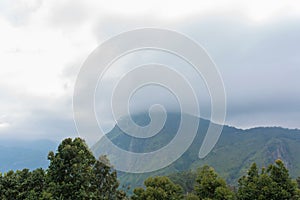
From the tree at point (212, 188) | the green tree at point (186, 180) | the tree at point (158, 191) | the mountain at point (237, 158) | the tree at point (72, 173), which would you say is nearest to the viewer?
the tree at point (72, 173)

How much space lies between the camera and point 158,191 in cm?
1925

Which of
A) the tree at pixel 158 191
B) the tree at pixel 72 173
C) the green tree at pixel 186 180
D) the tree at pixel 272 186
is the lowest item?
the tree at pixel 272 186

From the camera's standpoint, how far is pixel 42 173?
19203mm

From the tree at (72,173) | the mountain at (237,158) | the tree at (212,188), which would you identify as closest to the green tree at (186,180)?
the tree at (212,188)

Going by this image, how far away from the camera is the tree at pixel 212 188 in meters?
18.5

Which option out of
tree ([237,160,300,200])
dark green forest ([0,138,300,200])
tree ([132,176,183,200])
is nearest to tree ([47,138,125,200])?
dark green forest ([0,138,300,200])

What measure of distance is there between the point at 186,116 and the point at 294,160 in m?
166

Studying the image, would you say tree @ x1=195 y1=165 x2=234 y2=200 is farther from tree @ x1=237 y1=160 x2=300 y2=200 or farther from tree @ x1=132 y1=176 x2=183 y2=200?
tree @ x1=132 y1=176 x2=183 y2=200

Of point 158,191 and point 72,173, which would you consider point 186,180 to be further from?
point 72,173

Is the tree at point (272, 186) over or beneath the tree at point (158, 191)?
beneath

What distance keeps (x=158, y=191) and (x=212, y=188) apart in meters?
3.22

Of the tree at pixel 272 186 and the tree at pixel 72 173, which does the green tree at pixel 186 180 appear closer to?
the tree at pixel 272 186

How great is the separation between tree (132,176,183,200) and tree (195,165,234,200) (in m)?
1.38

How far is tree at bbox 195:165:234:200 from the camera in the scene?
60.6 ft
